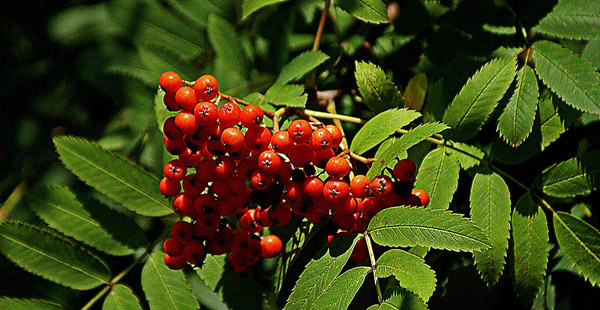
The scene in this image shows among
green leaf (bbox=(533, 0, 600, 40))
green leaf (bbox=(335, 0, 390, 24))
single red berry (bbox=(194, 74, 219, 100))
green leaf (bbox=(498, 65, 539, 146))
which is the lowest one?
green leaf (bbox=(498, 65, 539, 146))

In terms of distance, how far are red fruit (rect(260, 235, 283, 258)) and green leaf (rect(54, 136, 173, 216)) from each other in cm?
30

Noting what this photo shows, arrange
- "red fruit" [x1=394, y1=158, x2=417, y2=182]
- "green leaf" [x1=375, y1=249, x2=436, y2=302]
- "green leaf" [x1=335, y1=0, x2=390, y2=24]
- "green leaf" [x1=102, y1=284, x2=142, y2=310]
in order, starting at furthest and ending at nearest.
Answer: "green leaf" [x1=102, y1=284, x2=142, y2=310], "green leaf" [x1=335, y1=0, x2=390, y2=24], "red fruit" [x1=394, y1=158, x2=417, y2=182], "green leaf" [x1=375, y1=249, x2=436, y2=302]

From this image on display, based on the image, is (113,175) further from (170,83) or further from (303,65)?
(303,65)

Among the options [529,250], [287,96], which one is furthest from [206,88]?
[529,250]

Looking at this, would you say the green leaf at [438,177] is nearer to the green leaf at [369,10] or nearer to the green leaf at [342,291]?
the green leaf at [342,291]

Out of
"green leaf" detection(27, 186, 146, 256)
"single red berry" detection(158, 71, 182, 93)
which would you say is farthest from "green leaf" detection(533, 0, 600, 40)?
"green leaf" detection(27, 186, 146, 256)

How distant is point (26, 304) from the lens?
1132 mm

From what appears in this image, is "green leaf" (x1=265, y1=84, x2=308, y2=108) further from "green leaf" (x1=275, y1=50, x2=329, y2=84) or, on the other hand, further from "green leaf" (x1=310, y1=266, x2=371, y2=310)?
"green leaf" (x1=310, y1=266, x2=371, y2=310)

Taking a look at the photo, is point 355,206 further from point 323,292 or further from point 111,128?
point 111,128

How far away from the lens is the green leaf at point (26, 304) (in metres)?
1.10

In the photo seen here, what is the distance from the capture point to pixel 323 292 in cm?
90

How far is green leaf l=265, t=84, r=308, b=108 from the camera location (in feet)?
3.46

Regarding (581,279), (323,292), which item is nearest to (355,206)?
(323,292)

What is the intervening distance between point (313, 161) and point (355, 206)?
0.14 m
